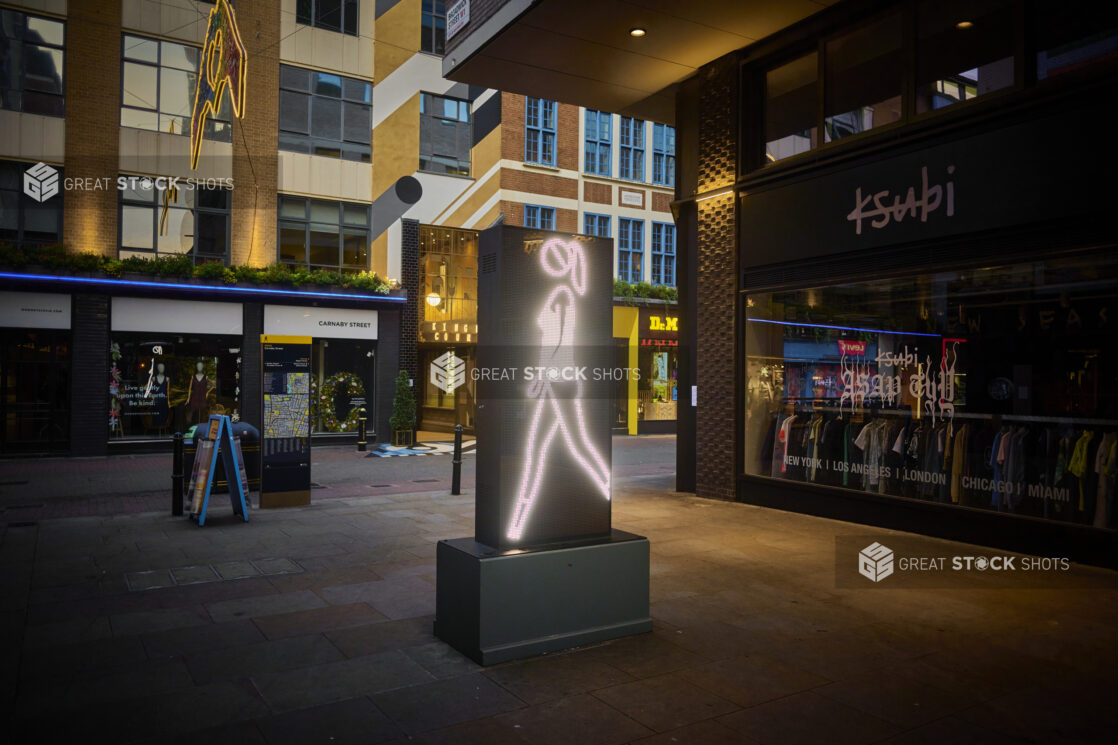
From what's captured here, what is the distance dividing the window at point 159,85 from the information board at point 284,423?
1125 cm

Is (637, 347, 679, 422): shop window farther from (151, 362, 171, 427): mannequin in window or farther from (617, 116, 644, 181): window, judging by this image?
(151, 362, 171, 427): mannequin in window

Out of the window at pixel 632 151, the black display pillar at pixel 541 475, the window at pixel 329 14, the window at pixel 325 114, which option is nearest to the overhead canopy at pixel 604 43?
the black display pillar at pixel 541 475

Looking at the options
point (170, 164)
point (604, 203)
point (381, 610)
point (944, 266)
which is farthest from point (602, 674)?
point (604, 203)

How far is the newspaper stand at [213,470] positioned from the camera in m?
9.49

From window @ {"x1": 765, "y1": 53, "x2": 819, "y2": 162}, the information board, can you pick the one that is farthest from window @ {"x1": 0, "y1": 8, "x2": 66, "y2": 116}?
window @ {"x1": 765, "y1": 53, "x2": 819, "y2": 162}

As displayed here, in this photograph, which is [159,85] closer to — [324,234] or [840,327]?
[324,234]

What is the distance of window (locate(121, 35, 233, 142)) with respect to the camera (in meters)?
18.6

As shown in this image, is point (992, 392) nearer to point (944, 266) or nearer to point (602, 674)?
point (944, 266)

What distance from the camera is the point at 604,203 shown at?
86.9ft

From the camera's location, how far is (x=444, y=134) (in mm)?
23375

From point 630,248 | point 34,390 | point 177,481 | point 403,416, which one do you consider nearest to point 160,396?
point 34,390

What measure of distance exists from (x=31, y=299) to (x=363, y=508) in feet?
38.6

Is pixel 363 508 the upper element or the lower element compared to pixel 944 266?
lower

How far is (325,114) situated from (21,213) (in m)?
8.11
